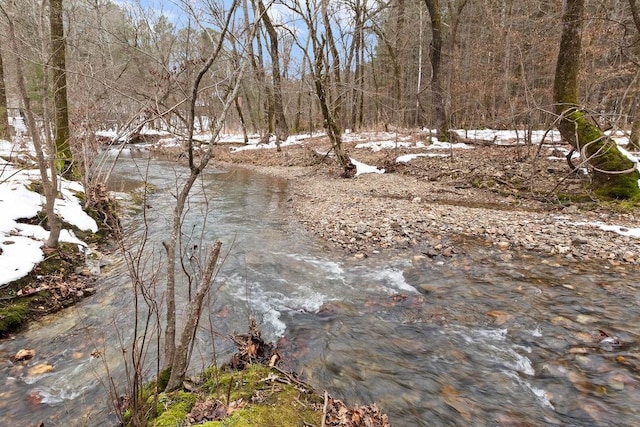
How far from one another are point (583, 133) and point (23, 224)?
36.3 ft

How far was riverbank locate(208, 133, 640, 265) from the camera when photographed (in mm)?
5703

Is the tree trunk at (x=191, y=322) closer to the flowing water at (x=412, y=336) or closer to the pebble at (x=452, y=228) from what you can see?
the flowing water at (x=412, y=336)

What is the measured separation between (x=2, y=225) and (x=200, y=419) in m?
5.19

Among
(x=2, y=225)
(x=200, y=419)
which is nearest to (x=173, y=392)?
(x=200, y=419)

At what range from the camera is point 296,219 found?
834 centimetres

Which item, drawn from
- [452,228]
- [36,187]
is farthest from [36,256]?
[452,228]

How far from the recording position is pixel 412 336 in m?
3.85

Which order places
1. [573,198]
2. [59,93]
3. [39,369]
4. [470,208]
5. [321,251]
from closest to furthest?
[39,369]
[321,251]
[573,198]
[470,208]
[59,93]

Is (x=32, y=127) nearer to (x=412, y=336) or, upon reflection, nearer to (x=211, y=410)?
(x=211, y=410)

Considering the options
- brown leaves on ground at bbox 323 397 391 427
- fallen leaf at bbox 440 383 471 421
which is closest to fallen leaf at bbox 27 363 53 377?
brown leaves on ground at bbox 323 397 391 427

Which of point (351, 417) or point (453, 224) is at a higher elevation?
point (453, 224)

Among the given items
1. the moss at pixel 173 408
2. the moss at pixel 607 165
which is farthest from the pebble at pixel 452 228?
the moss at pixel 173 408

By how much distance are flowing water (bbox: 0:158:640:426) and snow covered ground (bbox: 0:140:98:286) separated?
900mm

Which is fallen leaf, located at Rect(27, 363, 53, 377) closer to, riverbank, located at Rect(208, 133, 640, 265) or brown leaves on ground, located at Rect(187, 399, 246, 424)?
brown leaves on ground, located at Rect(187, 399, 246, 424)
